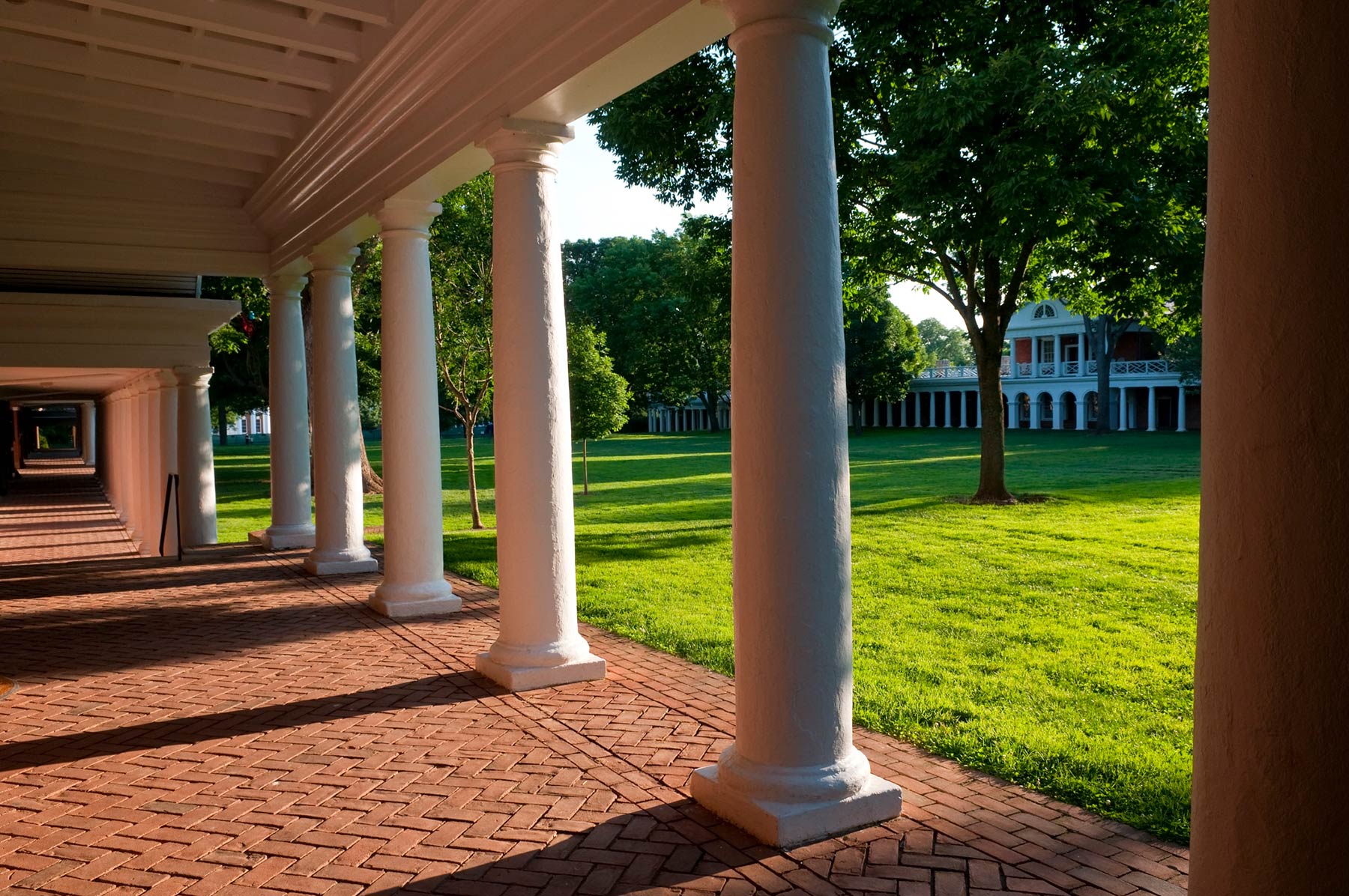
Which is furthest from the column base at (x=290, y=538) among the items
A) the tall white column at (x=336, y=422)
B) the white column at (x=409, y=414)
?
the white column at (x=409, y=414)

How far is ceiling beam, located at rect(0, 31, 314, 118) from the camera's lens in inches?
321

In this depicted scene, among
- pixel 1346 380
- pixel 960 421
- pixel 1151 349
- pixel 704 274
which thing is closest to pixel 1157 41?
pixel 704 274

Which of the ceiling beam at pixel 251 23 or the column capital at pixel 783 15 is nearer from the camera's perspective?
the column capital at pixel 783 15

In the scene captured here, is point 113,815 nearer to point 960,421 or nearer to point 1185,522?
point 1185,522

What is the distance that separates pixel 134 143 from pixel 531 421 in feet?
21.3

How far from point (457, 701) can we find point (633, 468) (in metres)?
31.4

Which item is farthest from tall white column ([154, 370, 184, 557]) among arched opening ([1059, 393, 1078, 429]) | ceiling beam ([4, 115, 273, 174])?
arched opening ([1059, 393, 1078, 429])

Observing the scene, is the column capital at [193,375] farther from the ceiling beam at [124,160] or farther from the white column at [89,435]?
the white column at [89,435]

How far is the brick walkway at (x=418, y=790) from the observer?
4.41 meters

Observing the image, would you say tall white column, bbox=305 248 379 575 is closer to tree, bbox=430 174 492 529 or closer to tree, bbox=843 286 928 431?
tree, bbox=430 174 492 529

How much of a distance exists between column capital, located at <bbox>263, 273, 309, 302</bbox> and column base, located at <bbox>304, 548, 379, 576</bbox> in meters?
3.65

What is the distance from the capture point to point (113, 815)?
530cm

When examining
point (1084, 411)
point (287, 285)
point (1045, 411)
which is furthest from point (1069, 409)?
point (287, 285)

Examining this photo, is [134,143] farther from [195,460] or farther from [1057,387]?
[1057,387]
